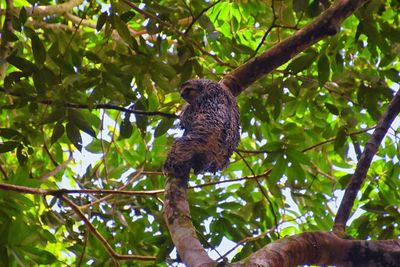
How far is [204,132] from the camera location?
2.10m

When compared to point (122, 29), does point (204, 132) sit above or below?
below

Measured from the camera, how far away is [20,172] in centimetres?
333

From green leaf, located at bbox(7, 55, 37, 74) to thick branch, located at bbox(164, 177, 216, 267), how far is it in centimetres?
152

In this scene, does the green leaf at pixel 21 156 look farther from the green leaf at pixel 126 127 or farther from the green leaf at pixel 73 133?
the green leaf at pixel 126 127

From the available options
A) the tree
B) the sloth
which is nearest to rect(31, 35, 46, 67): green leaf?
the tree

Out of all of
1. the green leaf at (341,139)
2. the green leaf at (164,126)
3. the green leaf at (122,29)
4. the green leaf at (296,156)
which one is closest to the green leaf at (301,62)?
the green leaf at (296,156)

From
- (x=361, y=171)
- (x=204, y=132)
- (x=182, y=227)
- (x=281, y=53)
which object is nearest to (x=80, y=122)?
(x=281, y=53)

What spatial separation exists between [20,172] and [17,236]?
1.37 ft

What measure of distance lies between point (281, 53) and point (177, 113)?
59cm

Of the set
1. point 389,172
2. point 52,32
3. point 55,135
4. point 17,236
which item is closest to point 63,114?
point 55,135

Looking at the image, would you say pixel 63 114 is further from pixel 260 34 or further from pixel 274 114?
pixel 260 34

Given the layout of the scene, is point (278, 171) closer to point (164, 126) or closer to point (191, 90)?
point (164, 126)

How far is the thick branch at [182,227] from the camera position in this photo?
66.3 inches

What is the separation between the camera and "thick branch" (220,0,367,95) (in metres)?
2.50
